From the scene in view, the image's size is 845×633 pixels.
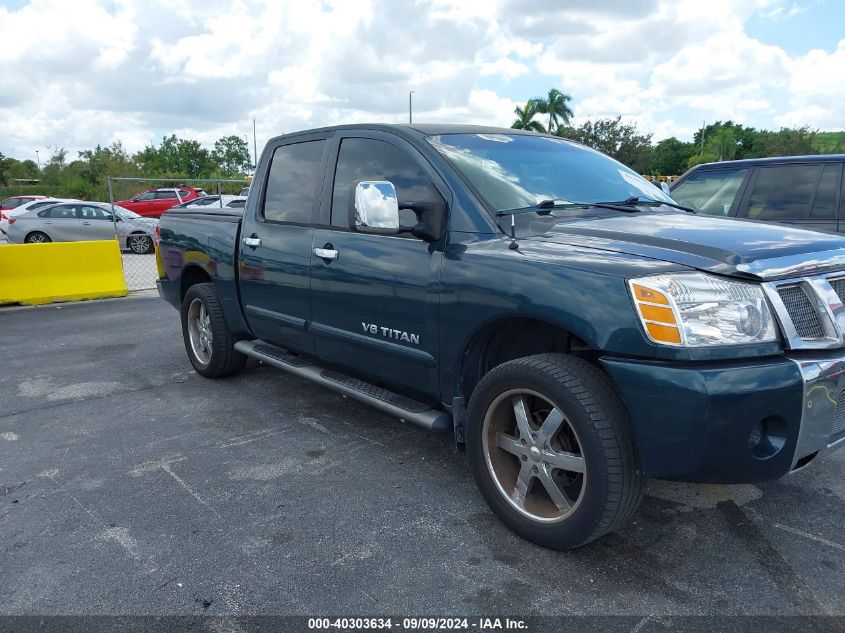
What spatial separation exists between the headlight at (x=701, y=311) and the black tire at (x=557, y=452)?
35 cm

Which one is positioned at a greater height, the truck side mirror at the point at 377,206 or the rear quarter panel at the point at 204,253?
the truck side mirror at the point at 377,206

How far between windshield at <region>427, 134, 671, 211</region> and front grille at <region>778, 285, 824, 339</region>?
1.26 metres

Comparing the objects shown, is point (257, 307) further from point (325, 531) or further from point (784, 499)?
point (784, 499)

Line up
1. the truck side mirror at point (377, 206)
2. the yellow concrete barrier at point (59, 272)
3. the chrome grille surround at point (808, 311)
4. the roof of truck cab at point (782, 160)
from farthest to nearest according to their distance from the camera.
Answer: the yellow concrete barrier at point (59, 272) → the roof of truck cab at point (782, 160) → the truck side mirror at point (377, 206) → the chrome grille surround at point (808, 311)

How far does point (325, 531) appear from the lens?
3066mm

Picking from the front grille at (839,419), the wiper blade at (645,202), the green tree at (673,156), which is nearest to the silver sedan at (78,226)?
the wiper blade at (645,202)

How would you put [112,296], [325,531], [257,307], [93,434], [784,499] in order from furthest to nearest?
[112,296] < [257,307] < [93,434] < [784,499] < [325,531]

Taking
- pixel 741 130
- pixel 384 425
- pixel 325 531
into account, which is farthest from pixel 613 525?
pixel 741 130

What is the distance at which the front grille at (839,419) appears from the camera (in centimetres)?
253

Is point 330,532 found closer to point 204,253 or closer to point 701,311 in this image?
point 701,311

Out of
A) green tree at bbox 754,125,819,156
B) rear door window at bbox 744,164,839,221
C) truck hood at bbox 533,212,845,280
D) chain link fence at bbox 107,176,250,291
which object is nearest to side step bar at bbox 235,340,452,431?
truck hood at bbox 533,212,845,280

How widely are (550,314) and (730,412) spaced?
0.74 m

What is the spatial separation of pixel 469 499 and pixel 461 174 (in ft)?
5.32

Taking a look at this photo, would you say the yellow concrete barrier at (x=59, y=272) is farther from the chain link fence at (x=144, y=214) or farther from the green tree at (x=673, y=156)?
the green tree at (x=673, y=156)
